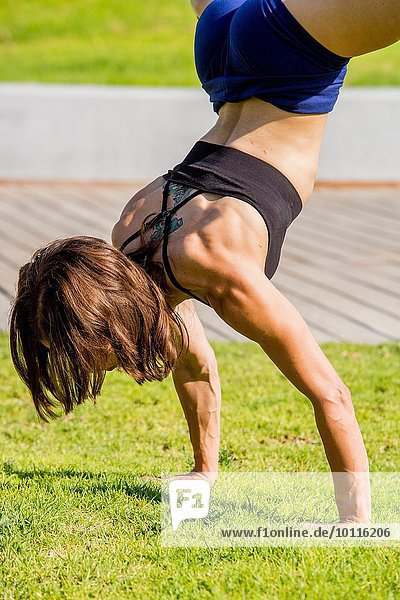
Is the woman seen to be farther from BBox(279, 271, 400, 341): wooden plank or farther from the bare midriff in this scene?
BBox(279, 271, 400, 341): wooden plank

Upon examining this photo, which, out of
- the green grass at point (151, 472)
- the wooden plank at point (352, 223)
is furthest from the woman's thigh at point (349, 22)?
the wooden plank at point (352, 223)

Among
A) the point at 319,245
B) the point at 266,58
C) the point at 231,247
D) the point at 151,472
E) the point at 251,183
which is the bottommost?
the point at 151,472

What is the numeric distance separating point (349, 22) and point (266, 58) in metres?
0.26

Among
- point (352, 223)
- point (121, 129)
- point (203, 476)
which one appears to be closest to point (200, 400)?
point (203, 476)

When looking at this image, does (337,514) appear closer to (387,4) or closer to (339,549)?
(339,549)

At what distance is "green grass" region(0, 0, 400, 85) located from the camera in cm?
1205

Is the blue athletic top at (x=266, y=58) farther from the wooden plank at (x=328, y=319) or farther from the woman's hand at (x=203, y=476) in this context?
the wooden plank at (x=328, y=319)

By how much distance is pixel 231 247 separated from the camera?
287 cm

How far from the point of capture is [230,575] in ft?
9.39

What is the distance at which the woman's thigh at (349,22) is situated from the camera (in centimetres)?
271

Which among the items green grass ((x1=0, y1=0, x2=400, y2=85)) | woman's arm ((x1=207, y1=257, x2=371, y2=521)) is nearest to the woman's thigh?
woman's arm ((x1=207, y1=257, x2=371, y2=521))

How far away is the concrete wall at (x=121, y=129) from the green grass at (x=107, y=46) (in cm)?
170

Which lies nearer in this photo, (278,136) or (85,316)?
(85,316)

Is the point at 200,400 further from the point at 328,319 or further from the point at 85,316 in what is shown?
the point at 328,319
